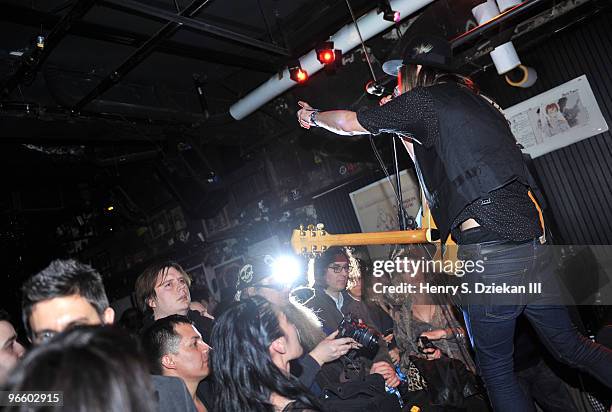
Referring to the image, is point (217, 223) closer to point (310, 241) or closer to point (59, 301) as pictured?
point (310, 241)

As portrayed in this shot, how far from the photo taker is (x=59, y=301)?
142 centimetres

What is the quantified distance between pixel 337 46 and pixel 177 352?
13.2 ft

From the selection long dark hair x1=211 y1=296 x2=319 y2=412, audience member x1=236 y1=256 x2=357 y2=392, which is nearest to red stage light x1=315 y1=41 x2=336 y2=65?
audience member x1=236 y1=256 x2=357 y2=392

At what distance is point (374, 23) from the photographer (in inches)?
188

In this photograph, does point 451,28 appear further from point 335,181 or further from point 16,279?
point 16,279

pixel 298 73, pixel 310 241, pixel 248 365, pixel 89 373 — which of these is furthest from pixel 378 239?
pixel 298 73

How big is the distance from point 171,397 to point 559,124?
5.16 metres

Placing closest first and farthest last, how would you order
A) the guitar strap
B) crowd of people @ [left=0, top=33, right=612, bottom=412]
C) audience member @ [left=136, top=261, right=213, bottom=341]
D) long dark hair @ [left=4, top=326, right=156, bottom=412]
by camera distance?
long dark hair @ [left=4, top=326, right=156, bottom=412] → crowd of people @ [left=0, top=33, right=612, bottom=412] → the guitar strap → audience member @ [left=136, top=261, right=213, bottom=341]

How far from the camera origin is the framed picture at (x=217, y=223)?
8.35 metres

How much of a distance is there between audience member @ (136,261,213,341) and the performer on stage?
2159mm

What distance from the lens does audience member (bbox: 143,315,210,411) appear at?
2507 mm

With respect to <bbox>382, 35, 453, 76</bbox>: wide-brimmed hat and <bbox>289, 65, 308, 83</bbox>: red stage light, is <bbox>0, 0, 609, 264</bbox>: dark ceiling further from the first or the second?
<bbox>382, 35, 453, 76</bbox>: wide-brimmed hat

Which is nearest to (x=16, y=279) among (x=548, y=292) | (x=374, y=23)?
(x=374, y=23)

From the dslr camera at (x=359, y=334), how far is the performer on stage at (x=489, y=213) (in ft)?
2.74
